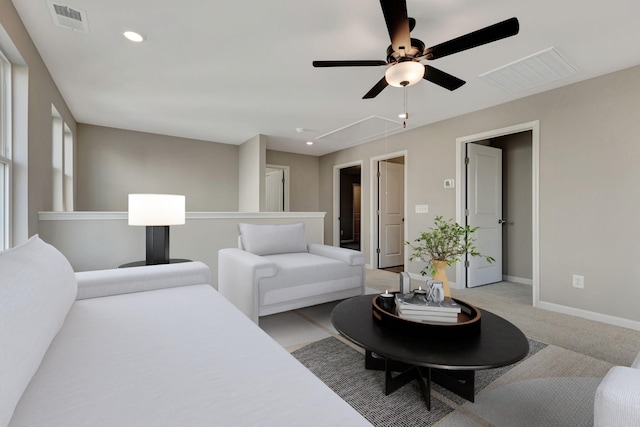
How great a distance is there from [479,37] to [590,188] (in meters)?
2.20

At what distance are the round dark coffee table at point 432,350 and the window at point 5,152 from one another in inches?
96.7

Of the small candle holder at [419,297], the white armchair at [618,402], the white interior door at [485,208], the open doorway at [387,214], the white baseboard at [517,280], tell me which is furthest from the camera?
the open doorway at [387,214]

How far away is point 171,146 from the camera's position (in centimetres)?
507

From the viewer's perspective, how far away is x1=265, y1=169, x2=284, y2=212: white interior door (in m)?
6.20

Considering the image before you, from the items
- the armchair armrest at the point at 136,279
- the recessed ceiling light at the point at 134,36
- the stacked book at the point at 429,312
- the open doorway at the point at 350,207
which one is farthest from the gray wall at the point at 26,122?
the open doorway at the point at 350,207

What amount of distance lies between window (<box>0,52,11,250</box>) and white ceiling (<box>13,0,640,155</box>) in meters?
0.41

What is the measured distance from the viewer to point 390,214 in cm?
543

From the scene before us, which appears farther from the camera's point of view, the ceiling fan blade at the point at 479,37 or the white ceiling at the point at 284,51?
the white ceiling at the point at 284,51

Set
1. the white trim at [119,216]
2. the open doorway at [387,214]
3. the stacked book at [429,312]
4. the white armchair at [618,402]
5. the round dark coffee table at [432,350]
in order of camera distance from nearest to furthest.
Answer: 1. the white armchair at [618,402]
2. the round dark coffee table at [432,350]
3. the stacked book at [429,312]
4. the white trim at [119,216]
5. the open doorway at [387,214]

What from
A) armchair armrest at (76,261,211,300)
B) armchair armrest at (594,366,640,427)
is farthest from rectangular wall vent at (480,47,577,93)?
armchair armrest at (76,261,211,300)

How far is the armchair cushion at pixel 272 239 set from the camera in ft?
9.82

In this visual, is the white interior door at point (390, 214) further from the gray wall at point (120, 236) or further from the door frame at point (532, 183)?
the gray wall at point (120, 236)

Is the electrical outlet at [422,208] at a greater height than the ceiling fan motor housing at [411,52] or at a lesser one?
lesser

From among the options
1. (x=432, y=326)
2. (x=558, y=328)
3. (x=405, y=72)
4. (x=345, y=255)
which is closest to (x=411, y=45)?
(x=405, y=72)
